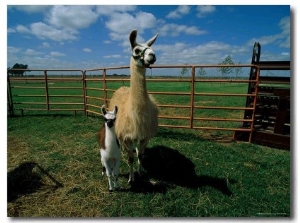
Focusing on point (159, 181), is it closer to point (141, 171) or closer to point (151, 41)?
point (141, 171)

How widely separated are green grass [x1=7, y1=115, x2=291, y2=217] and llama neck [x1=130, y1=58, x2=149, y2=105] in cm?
118

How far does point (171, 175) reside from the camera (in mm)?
3168

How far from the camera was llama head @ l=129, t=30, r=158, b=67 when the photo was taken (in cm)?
235

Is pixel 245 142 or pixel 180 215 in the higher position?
pixel 245 142

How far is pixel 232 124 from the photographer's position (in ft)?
19.5

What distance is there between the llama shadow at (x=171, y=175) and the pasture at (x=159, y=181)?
0.01 metres

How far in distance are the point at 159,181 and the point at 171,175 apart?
0.24 meters

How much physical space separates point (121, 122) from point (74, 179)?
1.05 metres

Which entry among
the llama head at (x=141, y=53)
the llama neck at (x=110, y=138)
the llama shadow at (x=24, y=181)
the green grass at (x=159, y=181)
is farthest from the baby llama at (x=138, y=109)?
the llama shadow at (x=24, y=181)

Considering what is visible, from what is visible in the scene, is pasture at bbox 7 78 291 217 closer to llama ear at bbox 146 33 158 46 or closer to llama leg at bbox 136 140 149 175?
llama leg at bbox 136 140 149 175

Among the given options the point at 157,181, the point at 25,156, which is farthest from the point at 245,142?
the point at 25,156

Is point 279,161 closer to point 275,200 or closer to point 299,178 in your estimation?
point 299,178

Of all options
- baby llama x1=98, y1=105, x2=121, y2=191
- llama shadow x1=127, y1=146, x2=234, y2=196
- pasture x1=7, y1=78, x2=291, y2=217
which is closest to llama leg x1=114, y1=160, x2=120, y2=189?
baby llama x1=98, y1=105, x2=121, y2=191

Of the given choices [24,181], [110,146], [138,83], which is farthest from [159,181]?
[24,181]
